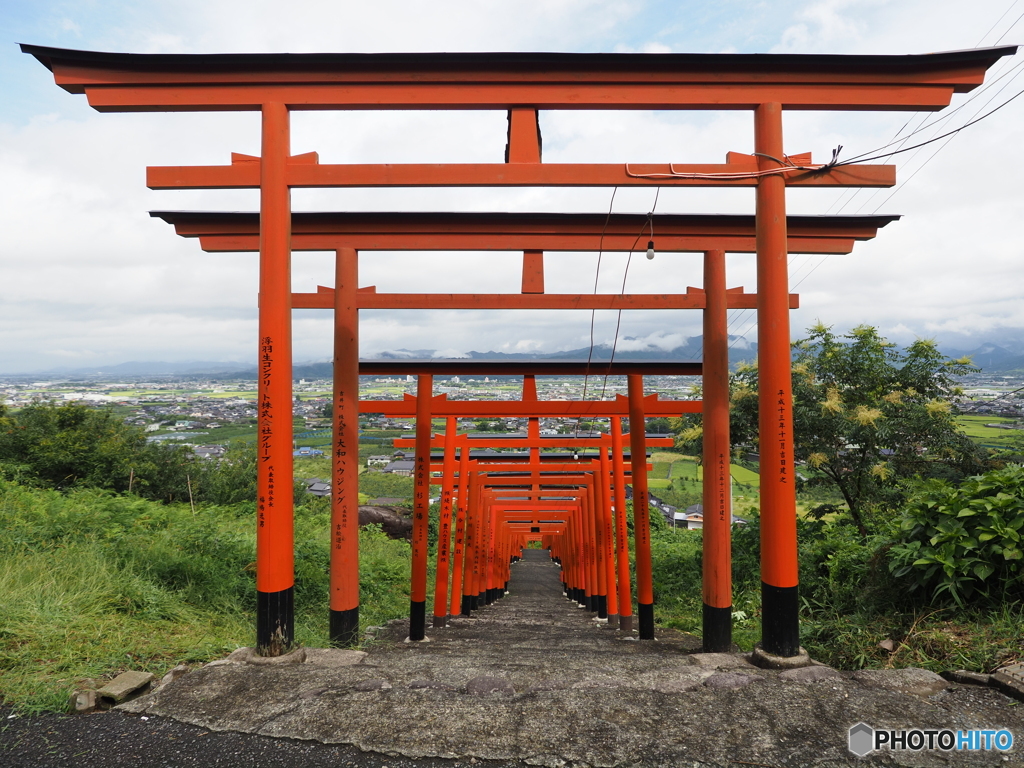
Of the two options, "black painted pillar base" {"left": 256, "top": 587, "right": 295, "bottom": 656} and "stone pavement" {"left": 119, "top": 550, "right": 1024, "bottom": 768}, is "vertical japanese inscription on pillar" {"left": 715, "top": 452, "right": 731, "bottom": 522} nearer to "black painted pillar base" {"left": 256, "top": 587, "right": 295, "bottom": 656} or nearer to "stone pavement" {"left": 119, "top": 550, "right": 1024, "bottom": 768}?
"stone pavement" {"left": 119, "top": 550, "right": 1024, "bottom": 768}

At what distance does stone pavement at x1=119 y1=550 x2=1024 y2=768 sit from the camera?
281cm

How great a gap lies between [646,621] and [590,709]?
5.84 metres

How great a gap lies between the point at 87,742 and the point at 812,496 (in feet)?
38.2

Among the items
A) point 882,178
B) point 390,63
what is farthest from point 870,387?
point 390,63

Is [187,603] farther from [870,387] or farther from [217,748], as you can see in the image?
[870,387]

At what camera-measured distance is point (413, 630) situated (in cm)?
782

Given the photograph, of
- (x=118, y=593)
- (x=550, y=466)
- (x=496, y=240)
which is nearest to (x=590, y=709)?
(x=118, y=593)

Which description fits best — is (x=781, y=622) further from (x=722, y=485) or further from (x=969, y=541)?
(x=722, y=485)

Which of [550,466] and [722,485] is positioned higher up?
[722,485]

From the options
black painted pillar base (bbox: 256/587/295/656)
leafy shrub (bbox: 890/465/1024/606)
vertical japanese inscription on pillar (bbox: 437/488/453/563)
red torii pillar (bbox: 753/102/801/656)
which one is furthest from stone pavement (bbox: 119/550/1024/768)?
vertical japanese inscription on pillar (bbox: 437/488/453/563)

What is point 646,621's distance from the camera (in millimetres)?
8531

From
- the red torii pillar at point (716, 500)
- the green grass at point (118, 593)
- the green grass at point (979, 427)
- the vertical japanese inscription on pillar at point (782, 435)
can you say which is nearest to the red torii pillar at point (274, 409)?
the green grass at point (118, 593)

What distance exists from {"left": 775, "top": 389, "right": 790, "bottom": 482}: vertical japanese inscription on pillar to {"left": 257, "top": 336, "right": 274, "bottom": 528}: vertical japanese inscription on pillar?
395 centimetres

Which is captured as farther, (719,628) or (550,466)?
(550,466)
